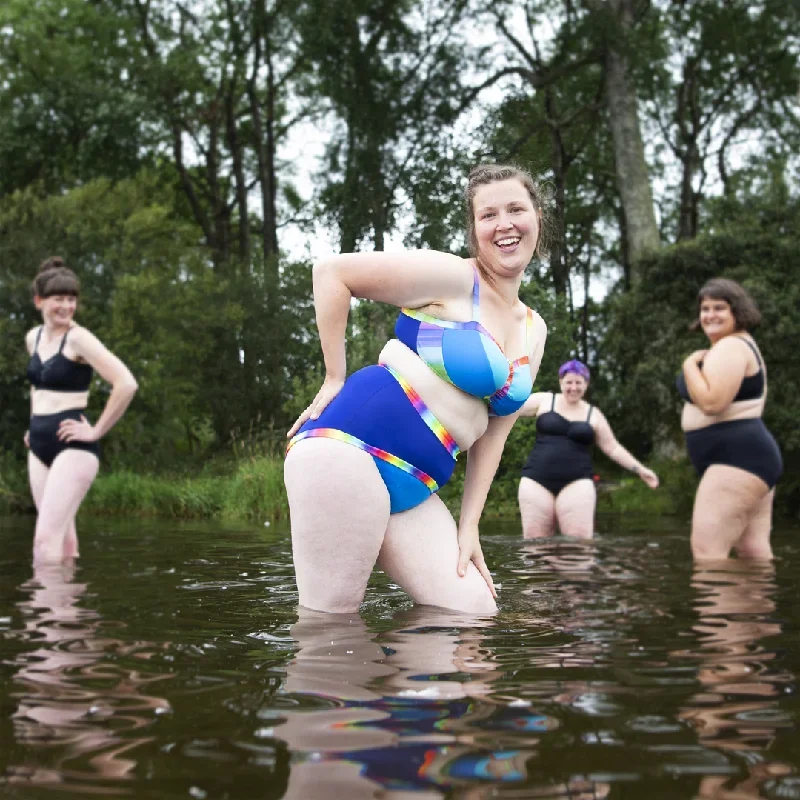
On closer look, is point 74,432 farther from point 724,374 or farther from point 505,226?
point 505,226

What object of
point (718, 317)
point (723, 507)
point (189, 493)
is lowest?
point (189, 493)

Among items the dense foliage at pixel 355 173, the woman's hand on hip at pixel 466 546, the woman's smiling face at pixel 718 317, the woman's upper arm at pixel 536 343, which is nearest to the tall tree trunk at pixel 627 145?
the dense foliage at pixel 355 173

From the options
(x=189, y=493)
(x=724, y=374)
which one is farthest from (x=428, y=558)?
(x=189, y=493)

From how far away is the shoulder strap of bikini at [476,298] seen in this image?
422 cm

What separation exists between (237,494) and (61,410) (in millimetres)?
9693

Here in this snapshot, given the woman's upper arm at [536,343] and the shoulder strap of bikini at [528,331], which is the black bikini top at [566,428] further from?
the shoulder strap of bikini at [528,331]

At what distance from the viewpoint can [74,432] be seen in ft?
25.4

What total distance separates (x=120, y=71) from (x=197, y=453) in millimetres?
12521

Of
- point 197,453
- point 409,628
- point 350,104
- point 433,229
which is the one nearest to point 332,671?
point 409,628

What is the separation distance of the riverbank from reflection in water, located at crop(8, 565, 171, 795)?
10.7 metres

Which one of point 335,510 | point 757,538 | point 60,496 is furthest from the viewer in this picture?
point 757,538

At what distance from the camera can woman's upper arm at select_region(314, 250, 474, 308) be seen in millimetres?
4137

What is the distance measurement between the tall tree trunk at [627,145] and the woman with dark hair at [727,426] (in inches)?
679

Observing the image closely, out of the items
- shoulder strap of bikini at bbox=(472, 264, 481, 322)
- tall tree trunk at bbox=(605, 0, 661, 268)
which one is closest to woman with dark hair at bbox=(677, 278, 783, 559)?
shoulder strap of bikini at bbox=(472, 264, 481, 322)
